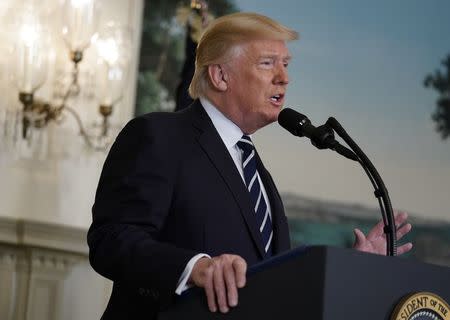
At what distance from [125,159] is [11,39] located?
103 inches

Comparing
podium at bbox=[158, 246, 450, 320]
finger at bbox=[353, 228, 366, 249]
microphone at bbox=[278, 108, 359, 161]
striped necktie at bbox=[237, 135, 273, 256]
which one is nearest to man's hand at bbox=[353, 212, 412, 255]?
finger at bbox=[353, 228, 366, 249]

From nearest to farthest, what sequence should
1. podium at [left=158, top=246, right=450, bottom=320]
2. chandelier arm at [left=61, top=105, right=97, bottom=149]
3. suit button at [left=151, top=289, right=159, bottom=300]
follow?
1. podium at [left=158, top=246, right=450, bottom=320]
2. suit button at [left=151, top=289, right=159, bottom=300]
3. chandelier arm at [left=61, top=105, right=97, bottom=149]

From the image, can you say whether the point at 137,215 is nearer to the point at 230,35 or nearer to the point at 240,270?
the point at 240,270

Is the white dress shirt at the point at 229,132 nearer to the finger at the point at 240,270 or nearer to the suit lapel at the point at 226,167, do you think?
the suit lapel at the point at 226,167

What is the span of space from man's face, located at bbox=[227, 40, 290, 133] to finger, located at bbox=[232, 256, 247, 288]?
2.60 ft

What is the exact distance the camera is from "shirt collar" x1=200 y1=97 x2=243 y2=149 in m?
2.69

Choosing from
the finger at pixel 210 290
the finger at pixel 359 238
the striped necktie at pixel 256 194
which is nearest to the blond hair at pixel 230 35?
the striped necktie at pixel 256 194

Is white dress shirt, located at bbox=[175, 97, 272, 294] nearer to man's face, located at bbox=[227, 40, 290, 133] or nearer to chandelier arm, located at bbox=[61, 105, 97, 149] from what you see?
man's face, located at bbox=[227, 40, 290, 133]

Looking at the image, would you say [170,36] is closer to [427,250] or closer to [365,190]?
[365,190]

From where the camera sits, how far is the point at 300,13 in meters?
5.92

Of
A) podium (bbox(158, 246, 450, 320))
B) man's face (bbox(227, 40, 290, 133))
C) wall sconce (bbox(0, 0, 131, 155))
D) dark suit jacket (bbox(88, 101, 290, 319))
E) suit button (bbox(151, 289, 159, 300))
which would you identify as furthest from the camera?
wall sconce (bbox(0, 0, 131, 155))

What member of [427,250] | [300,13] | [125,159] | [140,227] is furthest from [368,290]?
[300,13]

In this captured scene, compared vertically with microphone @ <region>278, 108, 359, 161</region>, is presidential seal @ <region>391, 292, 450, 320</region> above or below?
below

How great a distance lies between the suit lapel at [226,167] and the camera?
2.48 metres
